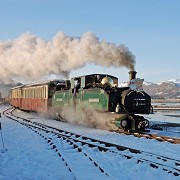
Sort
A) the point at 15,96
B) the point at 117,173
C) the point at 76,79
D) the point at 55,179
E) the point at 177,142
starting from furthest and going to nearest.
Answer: the point at 15,96
the point at 76,79
the point at 177,142
the point at 117,173
the point at 55,179

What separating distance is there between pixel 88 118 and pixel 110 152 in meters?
8.58

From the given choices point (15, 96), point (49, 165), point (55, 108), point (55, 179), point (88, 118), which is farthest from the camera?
point (15, 96)

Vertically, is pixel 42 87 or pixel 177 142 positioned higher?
pixel 42 87

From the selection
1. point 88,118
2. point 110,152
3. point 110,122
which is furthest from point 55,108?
point 110,152

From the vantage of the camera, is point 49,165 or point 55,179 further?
point 49,165

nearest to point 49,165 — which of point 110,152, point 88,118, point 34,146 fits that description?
point 110,152

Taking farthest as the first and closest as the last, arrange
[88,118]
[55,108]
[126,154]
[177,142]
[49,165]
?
[55,108] → [88,118] → [177,142] → [126,154] → [49,165]

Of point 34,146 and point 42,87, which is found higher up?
point 42,87

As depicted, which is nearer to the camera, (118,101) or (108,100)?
(108,100)

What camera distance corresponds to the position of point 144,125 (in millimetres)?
15422

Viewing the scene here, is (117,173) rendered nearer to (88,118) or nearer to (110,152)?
(110,152)

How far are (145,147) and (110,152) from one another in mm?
1828

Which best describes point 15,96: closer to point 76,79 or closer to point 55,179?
point 76,79

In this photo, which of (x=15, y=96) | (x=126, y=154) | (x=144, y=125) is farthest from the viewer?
(x=15, y=96)
